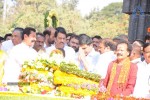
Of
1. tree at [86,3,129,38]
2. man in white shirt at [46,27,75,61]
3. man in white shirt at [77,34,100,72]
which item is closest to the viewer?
man in white shirt at [77,34,100,72]

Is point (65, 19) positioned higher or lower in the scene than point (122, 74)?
higher

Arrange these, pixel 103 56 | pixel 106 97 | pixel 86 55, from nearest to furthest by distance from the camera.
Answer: pixel 106 97, pixel 103 56, pixel 86 55

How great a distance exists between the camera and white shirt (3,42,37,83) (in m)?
7.59

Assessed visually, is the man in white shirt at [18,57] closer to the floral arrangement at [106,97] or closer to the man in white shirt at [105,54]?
the man in white shirt at [105,54]

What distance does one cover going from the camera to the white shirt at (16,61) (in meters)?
7.59

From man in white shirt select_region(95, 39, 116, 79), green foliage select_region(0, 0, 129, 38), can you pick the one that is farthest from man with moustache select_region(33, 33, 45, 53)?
green foliage select_region(0, 0, 129, 38)

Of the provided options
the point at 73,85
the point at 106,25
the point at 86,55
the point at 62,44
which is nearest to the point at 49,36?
the point at 62,44

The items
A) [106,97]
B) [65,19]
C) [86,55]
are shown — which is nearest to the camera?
[106,97]

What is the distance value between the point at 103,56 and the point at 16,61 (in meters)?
1.66

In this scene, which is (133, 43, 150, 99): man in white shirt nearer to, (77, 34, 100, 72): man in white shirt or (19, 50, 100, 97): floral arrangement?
(19, 50, 100, 97): floral arrangement

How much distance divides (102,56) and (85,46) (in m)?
0.74

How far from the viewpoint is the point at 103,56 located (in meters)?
8.88

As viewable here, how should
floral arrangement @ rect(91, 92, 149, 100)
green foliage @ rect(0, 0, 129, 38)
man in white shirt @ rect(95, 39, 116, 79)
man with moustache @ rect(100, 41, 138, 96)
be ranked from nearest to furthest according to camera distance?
floral arrangement @ rect(91, 92, 149, 100)
man with moustache @ rect(100, 41, 138, 96)
man in white shirt @ rect(95, 39, 116, 79)
green foliage @ rect(0, 0, 129, 38)

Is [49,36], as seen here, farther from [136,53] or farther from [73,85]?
[73,85]
